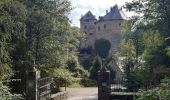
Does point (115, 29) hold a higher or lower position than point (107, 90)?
higher

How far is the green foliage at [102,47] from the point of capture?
71.2 metres

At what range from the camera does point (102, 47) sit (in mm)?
73812

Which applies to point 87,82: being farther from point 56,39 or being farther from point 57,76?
point 56,39

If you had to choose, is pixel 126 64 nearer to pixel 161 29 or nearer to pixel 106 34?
pixel 161 29

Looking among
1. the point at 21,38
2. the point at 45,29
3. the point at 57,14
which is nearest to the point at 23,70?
the point at 21,38

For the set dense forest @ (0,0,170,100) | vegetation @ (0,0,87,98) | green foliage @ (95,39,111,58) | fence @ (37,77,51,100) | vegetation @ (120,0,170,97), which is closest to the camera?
fence @ (37,77,51,100)

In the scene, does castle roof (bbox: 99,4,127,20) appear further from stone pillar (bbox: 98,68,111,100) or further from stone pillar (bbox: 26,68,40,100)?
stone pillar (bbox: 26,68,40,100)

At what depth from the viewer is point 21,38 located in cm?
1864

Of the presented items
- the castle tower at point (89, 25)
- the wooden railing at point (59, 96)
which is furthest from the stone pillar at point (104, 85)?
the castle tower at point (89, 25)

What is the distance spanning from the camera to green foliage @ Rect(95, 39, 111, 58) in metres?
71.2

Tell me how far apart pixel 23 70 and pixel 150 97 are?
12010 mm

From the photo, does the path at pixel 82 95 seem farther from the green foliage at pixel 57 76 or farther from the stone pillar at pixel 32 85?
the stone pillar at pixel 32 85

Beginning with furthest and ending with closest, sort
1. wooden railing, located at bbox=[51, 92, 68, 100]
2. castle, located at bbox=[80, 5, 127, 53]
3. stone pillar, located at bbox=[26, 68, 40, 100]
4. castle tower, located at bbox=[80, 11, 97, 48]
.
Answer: castle tower, located at bbox=[80, 11, 97, 48]
castle, located at bbox=[80, 5, 127, 53]
wooden railing, located at bbox=[51, 92, 68, 100]
stone pillar, located at bbox=[26, 68, 40, 100]

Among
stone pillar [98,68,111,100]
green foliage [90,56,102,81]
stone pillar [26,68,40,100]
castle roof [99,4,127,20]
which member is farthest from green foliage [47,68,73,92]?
castle roof [99,4,127,20]
